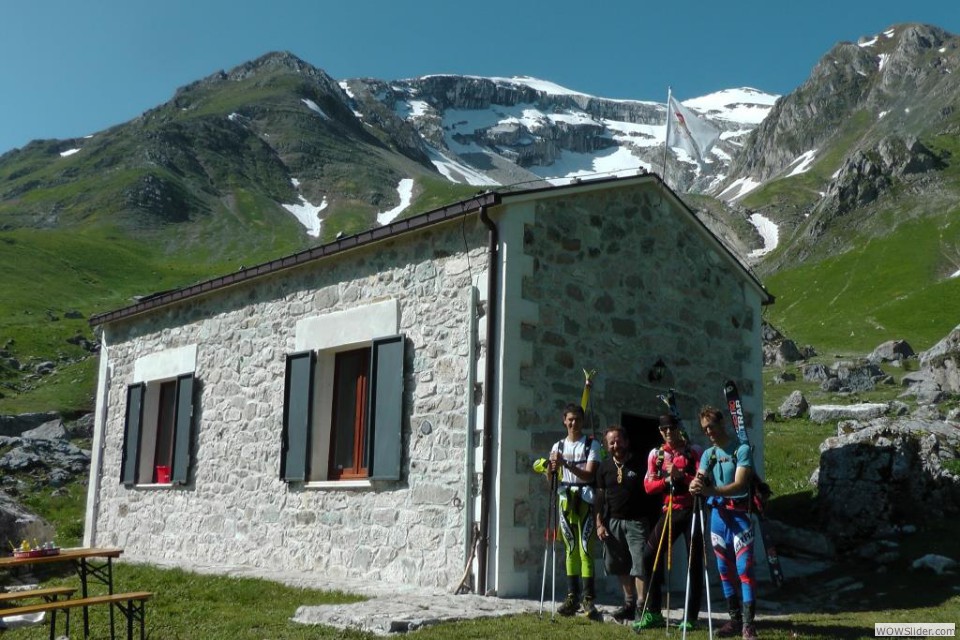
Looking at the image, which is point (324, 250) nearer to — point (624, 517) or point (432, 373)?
point (432, 373)

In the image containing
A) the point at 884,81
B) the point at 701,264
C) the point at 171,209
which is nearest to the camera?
the point at 701,264

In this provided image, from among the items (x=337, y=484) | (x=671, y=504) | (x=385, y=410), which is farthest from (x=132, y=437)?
(x=671, y=504)

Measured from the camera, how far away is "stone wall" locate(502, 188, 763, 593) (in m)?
8.52

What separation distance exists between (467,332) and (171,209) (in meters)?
84.6

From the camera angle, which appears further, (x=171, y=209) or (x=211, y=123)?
(x=211, y=123)

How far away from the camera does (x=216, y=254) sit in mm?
76500

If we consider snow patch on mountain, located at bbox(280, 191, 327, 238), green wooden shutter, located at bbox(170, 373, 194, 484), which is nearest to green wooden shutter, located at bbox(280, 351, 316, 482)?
green wooden shutter, located at bbox(170, 373, 194, 484)

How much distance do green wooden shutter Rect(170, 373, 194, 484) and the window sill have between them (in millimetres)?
2722

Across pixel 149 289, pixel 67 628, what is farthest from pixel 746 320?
pixel 149 289

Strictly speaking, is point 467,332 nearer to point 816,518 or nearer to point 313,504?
point 313,504

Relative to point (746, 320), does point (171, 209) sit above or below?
above

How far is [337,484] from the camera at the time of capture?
9594mm

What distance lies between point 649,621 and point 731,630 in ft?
2.04

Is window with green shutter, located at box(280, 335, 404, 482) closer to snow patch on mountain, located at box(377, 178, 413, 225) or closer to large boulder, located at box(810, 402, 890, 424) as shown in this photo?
large boulder, located at box(810, 402, 890, 424)
